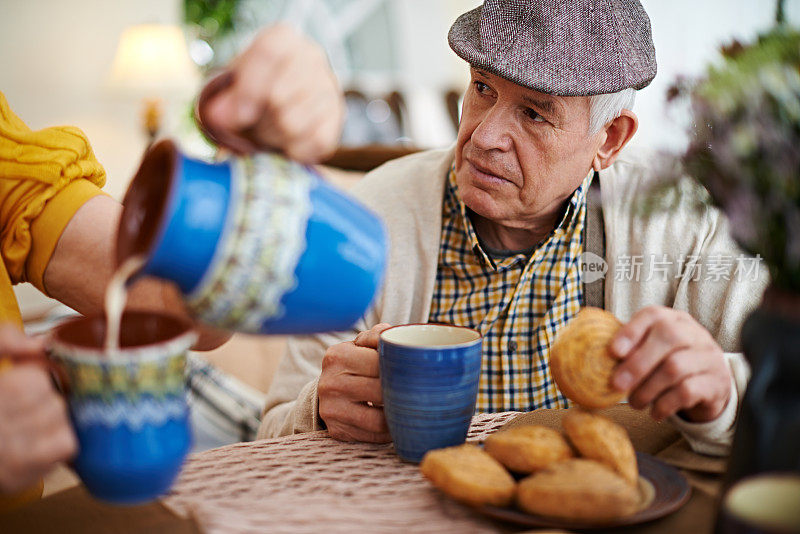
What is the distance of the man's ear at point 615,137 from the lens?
52.1 inches

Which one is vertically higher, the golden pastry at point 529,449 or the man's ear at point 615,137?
the man's ear at point 615,137

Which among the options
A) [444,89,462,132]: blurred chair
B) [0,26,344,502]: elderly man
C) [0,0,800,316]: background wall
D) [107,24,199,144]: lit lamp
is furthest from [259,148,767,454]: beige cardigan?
[444,89,462,132]: blurred chair

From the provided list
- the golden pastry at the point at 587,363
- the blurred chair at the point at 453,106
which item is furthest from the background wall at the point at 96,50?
the golden pastry at the point at 587,363

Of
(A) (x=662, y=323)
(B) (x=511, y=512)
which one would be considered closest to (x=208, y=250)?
(B) (x=511, y=512)

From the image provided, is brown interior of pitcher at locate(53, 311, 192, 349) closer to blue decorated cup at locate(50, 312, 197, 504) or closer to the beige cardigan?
blue decorated cup at locate(50, 312, 197, 504)

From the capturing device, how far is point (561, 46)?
45.1 inches

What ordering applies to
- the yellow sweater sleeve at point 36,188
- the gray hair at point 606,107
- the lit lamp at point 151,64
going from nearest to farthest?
the yellow sweater sleeve at point 36,188, the gray hair at point 606,107, the lit lamp at point 151,64

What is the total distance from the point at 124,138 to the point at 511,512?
455 cm

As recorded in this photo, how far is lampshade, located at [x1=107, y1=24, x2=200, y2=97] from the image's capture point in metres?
4.20

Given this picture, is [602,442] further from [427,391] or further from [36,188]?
[36,188]

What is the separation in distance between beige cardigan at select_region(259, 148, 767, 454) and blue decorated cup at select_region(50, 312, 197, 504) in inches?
23.0

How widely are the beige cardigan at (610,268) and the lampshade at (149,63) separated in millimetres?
3221

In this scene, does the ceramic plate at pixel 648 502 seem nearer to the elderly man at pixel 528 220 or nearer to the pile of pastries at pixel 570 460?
the pile of pastries at pixel 570 460

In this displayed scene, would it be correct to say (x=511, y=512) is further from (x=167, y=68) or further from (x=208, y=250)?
(x=167, y=68)
